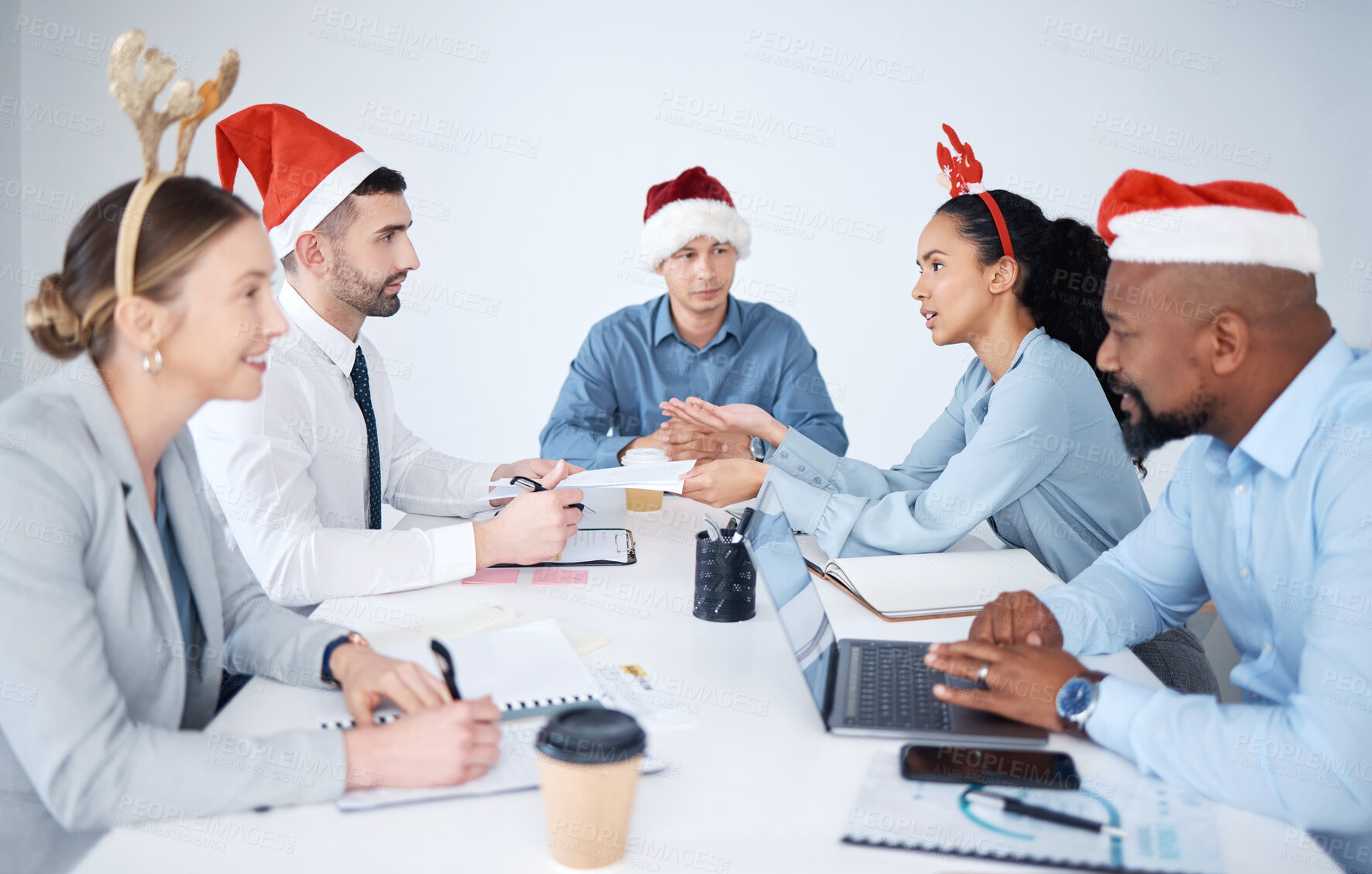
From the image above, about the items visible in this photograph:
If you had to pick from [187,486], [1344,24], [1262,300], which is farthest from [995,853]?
[1344,24]

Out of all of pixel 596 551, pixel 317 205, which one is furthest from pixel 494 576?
pixel 317 205

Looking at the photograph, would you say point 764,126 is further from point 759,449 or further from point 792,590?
point 792,590

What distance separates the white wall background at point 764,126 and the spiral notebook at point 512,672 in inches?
129

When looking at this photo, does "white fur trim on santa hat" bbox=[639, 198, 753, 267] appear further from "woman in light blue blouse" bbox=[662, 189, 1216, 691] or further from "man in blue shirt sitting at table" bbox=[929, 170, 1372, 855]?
"man in blue shirt sitting at table" bbox=[929, 170, 1372, 855]

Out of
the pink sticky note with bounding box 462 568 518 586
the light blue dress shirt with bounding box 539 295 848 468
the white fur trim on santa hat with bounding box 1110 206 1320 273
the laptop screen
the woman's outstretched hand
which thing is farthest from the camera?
the light blue dress shirt with bounding box 539 295 848 468

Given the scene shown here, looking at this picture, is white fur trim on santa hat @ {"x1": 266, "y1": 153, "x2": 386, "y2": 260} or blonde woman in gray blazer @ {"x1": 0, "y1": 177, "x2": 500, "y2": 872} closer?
blonde woman in gray blazer @ {"x1": 0, "y1": 177, "x2": 500, "y2": 872}

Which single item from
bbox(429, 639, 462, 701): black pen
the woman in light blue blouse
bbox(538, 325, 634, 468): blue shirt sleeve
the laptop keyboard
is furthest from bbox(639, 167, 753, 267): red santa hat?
bbox(429, 639, 462, 701): black pen

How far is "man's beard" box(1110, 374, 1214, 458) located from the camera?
4.61 ft

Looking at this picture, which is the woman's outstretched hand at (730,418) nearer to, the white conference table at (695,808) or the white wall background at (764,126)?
the white conference table at (695,808)

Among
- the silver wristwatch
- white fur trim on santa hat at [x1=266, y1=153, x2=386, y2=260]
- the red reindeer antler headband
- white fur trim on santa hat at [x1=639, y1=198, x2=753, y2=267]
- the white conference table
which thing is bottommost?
the white conference table

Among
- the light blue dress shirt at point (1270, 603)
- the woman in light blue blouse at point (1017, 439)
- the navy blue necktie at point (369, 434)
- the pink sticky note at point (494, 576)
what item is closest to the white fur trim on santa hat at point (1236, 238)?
the light blue dress shirt at point (1270, 603)

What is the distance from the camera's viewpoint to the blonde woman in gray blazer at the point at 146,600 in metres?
1.00

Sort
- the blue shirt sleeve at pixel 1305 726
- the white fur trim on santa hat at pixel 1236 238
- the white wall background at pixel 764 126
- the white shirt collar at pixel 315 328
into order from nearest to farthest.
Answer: the blue shirt sleeve at pixel 1305 726 → the white fur trim on santa hat at pixel 1236 238 → the white shirt collar at pixel 315 328 → the white wall background at pixel 764 126

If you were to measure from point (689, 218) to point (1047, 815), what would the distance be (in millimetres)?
2576
